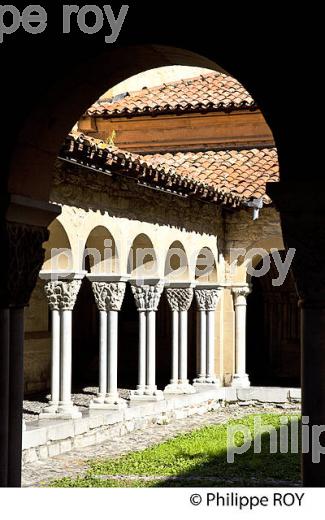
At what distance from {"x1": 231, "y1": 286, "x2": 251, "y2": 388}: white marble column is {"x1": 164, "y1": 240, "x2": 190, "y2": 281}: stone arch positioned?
2.21 meters

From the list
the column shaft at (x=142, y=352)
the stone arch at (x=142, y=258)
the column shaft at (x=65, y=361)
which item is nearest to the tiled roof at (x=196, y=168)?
the stone arch at (x=142, y=258)

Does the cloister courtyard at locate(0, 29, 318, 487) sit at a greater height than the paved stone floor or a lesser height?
greater

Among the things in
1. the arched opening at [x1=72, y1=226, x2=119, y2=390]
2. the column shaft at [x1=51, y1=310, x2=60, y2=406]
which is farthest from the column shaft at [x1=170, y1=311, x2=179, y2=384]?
the column shaft at [x1=51, y1=310, x2=60, y2=406]

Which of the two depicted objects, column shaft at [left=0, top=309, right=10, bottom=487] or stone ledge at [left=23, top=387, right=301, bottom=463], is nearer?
column shaft at [left=0, top=309, right=10, bottom=487]

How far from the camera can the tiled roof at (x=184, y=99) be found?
2267 centimetres

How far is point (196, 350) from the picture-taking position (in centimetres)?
2219

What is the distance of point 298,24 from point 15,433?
2525 millimetres

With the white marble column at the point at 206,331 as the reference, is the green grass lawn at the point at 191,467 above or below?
below

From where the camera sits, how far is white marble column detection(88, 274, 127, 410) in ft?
53.4

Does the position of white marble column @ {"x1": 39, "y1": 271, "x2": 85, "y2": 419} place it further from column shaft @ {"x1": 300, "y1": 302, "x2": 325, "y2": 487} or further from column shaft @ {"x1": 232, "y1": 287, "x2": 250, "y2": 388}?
column shaft @ {"x1": 300, "y1": 302, "x2": 325, "y2": 487}

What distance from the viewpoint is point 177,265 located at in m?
20.1

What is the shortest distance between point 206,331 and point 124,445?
6.63 m

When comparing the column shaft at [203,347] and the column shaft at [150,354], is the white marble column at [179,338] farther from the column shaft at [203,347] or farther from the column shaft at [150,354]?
the column shaft at [150,354]

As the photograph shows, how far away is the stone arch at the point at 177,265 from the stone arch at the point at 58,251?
510 centimetres
